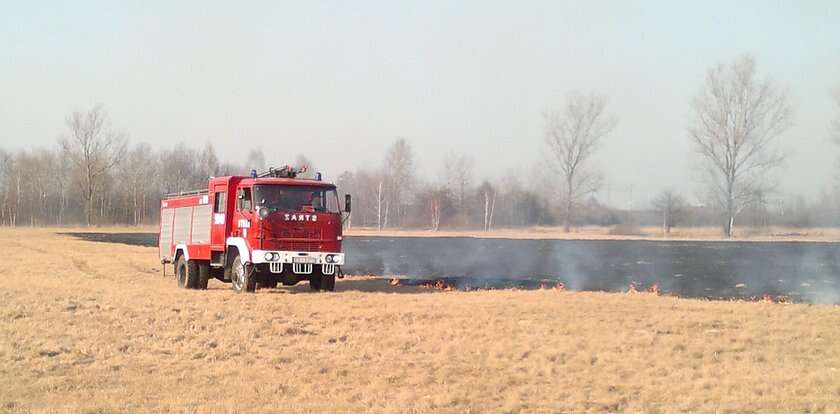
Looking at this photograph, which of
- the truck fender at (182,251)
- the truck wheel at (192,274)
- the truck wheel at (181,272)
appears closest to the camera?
the truck wheel at (192,274)

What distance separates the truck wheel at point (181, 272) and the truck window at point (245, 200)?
3.42 meters

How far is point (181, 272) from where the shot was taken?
21500mm

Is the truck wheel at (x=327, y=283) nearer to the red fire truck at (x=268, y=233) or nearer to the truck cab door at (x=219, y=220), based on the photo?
the red fire truck at (x=268, y=233)

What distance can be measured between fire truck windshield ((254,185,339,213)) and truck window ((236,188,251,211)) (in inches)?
11.8

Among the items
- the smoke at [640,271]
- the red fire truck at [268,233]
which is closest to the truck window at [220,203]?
the red fire truck at [268,233]

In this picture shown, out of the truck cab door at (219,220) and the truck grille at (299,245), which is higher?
the truck cab door at (219,220)

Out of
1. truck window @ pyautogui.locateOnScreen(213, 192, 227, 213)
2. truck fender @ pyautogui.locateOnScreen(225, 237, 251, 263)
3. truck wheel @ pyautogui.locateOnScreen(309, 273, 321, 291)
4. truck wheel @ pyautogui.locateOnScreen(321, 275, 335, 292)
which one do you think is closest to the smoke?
truck wheel @ pyautogui.locateOnScreen(321, 275, 335, 292)

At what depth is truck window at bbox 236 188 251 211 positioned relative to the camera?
1839 cm

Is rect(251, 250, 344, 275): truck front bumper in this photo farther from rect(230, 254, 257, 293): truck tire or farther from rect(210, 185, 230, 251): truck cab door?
rect(210, 185, 230, 251): truck cab door

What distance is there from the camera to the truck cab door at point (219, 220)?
772 inches

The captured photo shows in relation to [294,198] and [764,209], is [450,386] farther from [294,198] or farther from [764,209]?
[764,209]

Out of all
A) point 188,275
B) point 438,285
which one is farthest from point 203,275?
point 438,285

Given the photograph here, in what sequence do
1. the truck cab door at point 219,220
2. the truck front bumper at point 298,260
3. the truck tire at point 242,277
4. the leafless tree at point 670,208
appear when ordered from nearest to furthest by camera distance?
the truck front bumper at point 298,260 < the truck tire at point 242,277 < the truck cab door at point 219,220 < the leafless tree at point 670,208

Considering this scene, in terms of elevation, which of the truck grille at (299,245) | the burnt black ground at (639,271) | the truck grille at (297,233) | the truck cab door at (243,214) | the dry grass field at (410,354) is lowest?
the dry grass field at (410,354)
